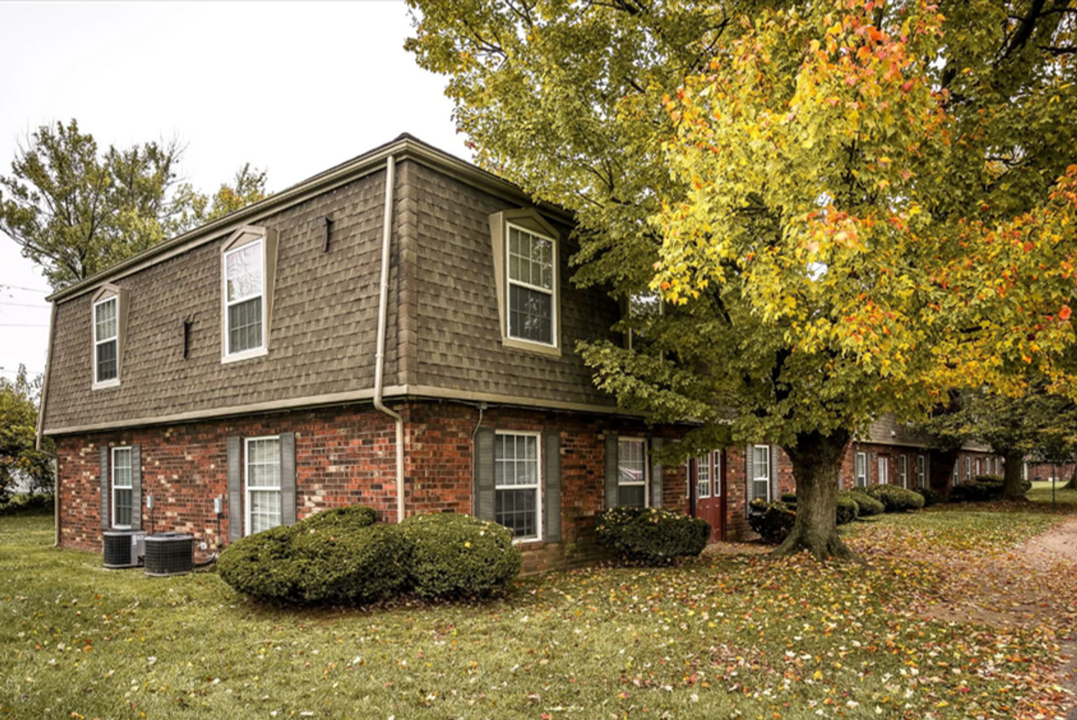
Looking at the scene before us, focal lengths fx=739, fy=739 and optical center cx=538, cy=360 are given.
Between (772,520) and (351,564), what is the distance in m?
11.1

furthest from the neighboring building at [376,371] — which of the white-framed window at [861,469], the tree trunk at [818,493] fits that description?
the white-framed window at [861,469]

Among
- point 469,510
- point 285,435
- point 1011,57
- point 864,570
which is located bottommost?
point 864,570

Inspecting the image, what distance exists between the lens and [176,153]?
31.7 metres


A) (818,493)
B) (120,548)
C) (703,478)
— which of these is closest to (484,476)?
(818,493)

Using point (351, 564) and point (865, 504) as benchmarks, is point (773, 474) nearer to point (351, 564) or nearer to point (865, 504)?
point (865, 504)

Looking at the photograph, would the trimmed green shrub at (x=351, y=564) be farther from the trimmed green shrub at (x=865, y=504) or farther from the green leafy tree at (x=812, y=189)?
the trimmed green shrub at (x=865, y=504)

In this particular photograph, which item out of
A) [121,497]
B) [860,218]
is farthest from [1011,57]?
[121,497]

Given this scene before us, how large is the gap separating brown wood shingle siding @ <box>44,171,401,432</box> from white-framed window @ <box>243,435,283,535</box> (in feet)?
2.57

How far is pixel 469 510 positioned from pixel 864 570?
6.29 metres

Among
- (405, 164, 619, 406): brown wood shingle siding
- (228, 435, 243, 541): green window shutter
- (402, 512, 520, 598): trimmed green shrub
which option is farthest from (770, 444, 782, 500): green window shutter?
(228, 435, 243, 541): green window shutter

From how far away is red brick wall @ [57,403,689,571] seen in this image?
987 cm

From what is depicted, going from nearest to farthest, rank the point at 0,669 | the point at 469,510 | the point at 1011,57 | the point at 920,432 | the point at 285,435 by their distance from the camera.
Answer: the point at 0,669 → the point at 1011,57 → the point at 469,510 → the point at 285,435 → the point at 920,432

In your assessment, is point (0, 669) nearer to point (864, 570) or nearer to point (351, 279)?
point (351, 279)

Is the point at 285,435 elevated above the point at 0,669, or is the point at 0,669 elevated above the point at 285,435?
the point at 285,435
